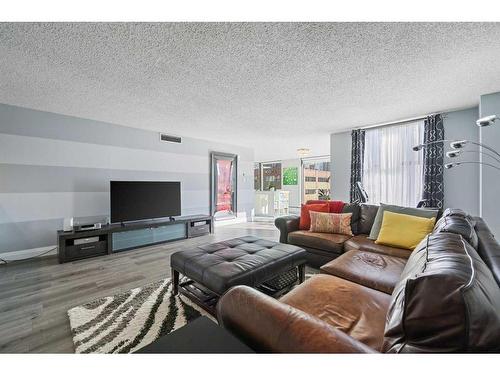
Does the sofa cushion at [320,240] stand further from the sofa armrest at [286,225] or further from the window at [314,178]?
the window at [314,178]

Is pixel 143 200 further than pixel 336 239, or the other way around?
pixel 143 200

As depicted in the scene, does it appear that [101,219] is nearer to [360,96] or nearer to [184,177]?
[184,177]

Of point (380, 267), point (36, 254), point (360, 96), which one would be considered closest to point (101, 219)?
point (36, 254)

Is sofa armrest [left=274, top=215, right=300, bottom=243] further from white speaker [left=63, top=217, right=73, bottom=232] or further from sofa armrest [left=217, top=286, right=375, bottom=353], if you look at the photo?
white speaker [left=63, top=217, right=73, bottom=232]

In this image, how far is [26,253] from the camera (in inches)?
127

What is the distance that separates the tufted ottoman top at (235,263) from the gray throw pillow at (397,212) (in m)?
1.07

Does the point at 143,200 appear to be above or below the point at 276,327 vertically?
above

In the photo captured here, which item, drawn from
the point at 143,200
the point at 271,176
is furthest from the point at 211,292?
the point at 271,176

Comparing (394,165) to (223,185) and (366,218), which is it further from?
(223,185)

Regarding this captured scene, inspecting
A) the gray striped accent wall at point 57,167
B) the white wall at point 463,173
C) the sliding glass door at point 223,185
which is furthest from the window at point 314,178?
the gray striped accent wall at point 57,167

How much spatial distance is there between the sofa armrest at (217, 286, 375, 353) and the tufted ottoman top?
2.39 feet

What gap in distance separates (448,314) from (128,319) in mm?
2045

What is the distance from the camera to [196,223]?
465cm

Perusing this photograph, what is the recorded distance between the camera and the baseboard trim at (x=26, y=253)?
311 cm
